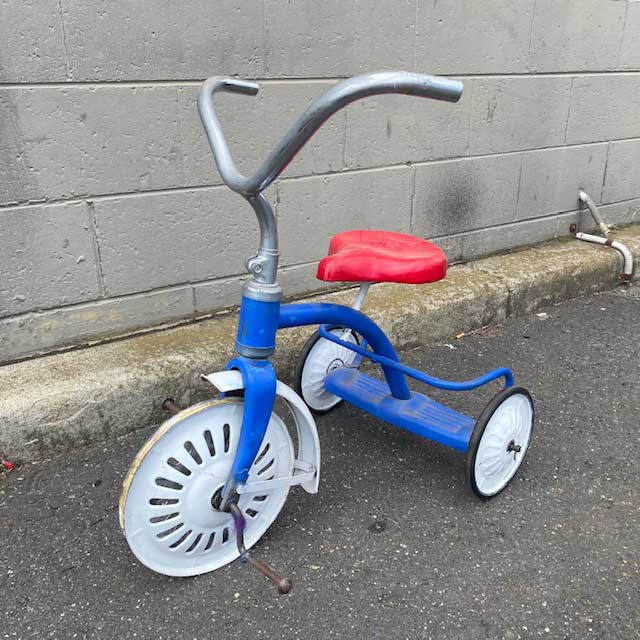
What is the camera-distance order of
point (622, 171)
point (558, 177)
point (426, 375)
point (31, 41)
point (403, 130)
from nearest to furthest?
point (426, 375), point (31, 41), point (403, 130), point (558, 177), point (622, 171)

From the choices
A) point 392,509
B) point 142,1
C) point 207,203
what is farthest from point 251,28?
point 392,509

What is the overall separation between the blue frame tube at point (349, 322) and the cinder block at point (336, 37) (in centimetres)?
136

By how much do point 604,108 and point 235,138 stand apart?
8.98 ft

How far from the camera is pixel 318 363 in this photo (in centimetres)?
261

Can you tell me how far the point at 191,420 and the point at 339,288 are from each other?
6.11 ft

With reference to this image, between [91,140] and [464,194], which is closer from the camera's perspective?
[91,140]

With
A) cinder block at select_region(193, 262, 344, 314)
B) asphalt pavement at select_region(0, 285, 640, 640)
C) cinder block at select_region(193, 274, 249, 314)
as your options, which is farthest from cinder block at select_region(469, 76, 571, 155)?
asphalt pavement at select_region(0, 285, 640, 640)

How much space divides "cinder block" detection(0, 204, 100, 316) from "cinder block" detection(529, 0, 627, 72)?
2.78 m

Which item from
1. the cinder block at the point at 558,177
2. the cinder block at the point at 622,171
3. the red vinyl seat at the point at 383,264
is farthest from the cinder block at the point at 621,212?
the red vinyl seat at the point at 383,264

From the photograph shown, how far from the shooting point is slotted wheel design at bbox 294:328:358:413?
2578 millimetres

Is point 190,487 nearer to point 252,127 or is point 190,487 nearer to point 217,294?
point 217,294

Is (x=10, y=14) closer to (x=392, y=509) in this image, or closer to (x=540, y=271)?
(x=392, y=509)

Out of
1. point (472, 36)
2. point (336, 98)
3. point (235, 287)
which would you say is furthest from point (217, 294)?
point (472, 36)

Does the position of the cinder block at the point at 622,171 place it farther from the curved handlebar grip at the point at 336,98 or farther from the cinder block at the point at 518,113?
the curved handlebar grip at the point at 336,98
